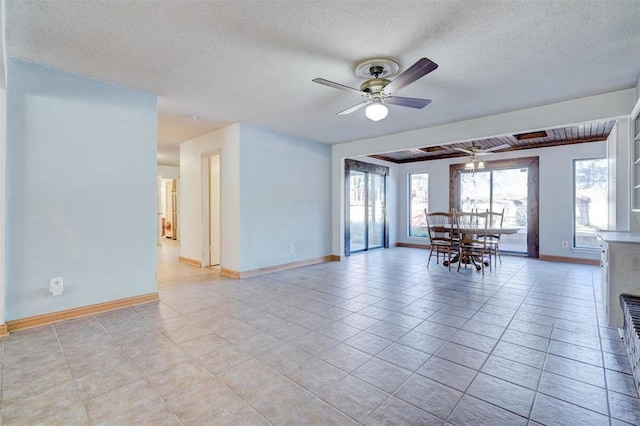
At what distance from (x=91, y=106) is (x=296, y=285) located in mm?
3174

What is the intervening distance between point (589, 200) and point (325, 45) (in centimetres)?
637

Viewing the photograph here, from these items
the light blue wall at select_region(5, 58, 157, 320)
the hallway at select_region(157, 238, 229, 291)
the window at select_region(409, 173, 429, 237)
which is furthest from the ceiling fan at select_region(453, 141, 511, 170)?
the light blue wall at select_region(5, 58, 157, 320)

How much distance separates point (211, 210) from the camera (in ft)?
18.9

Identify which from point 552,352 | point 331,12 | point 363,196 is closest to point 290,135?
point 363,196

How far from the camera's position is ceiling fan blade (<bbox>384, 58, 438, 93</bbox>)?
214 cm

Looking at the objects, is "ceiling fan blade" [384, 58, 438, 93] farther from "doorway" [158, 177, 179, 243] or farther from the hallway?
"doorway" [158, 177, 179, 243]

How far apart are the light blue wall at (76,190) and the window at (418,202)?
665 cm

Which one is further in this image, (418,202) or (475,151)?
(418,202)

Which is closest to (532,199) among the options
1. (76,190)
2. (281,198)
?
(281,198)

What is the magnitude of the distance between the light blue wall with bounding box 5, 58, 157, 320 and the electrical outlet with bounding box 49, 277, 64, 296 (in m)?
0.04

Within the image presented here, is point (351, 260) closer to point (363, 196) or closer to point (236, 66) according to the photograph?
point (363, 196)

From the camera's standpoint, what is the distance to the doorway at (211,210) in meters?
5.63

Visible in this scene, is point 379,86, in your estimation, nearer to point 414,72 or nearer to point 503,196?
point 414,72

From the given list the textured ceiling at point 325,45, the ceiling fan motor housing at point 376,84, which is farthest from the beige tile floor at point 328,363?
the textured ceiling at point 325,45
